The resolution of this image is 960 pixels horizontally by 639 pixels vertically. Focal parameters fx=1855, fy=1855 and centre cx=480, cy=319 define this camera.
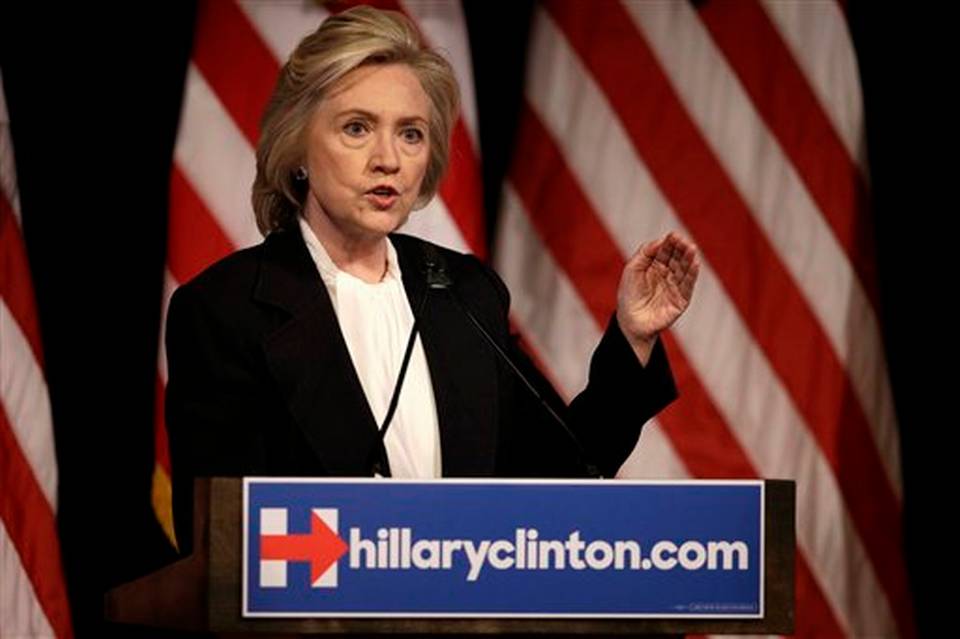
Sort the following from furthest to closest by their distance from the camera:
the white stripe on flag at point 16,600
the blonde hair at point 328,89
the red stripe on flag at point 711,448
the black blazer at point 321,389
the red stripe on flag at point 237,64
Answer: the red stripe on flag at point 711,448, the red stripe on flag at point 237,64, the white stripe on flag at point 16,600, the blonde hair at point 328,89, the black blazer at point 321,389

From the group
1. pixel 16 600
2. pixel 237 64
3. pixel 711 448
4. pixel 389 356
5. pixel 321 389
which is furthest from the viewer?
pixel 711 448

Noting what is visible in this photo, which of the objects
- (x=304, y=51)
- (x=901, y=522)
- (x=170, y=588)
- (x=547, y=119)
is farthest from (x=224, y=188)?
(x=170, y=588)

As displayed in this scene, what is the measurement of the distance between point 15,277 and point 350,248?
3.44 feet

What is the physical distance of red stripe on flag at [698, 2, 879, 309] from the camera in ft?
10.1

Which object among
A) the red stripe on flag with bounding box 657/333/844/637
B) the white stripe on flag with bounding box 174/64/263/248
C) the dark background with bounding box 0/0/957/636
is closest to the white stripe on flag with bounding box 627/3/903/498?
the red stripe on flag with bounding box 657/333/844/637

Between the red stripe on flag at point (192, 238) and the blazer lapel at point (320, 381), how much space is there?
1029 mm

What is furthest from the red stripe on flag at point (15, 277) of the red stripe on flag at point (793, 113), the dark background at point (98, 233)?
the red stripe on flag at point (793, 113)

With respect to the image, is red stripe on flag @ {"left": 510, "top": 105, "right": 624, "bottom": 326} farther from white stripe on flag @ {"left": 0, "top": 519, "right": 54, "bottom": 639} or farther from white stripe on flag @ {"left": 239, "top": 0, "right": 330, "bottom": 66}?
white stripe on flag @ {"left": 0, "top": 519, "right": 54, "bottom": 639}

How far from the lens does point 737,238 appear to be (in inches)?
120

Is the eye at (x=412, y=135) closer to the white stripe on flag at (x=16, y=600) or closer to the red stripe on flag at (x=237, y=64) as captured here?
the red stripe on flag at (x=237, y=64)

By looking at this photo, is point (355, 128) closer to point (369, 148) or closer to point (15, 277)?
point (369, 148)

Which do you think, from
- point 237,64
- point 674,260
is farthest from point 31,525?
point 674,260

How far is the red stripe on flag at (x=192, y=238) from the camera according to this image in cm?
289

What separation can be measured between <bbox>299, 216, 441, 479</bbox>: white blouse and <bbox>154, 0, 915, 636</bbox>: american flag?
1056 millimetres
